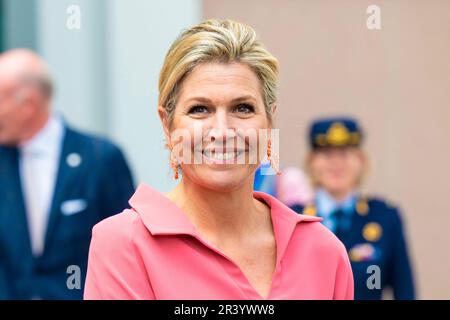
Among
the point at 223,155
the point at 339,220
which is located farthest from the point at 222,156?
the point at 339,220

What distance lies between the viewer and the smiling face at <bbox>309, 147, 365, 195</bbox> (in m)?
4.95

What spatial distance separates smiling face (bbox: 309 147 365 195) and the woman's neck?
2594mm

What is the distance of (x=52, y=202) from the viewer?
14.5 ft

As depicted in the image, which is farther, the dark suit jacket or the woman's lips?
the dark suit jacket

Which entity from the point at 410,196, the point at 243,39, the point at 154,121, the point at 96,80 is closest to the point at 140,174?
the point at 154,121

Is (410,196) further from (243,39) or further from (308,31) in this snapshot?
(243,39)

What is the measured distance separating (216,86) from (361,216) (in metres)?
2.70

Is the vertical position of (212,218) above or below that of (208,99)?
below

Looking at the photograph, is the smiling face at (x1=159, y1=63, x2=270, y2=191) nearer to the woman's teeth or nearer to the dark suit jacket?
the woman's teeth

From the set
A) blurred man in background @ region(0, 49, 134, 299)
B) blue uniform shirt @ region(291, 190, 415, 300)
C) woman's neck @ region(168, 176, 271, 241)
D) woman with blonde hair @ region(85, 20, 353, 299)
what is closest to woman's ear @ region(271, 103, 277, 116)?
woman with blonde hair @ region(85, 20, 353, 299)

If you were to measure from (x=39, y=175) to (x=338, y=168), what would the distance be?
1363mm

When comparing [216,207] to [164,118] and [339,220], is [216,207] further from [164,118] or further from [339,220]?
[339,220]
